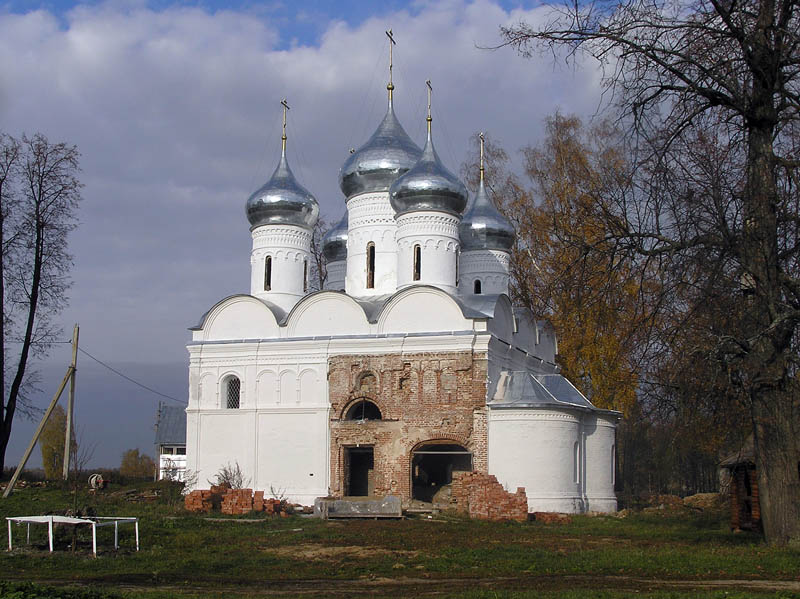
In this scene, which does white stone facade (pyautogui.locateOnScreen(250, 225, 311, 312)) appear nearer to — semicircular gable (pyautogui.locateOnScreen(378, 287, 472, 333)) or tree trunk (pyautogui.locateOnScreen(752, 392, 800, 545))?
semicircular gable (pyautogui.locateOnScreen(378, 287, 472, 333))

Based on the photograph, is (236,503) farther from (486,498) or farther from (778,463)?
(778,463)

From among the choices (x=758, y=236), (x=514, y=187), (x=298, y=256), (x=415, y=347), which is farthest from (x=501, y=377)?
(x=758, y=236)

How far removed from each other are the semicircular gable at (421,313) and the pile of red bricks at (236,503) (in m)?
5.51

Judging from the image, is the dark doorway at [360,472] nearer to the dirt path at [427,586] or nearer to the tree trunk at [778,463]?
the tree trunk at [778,463]

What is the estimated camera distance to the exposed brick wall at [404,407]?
2386 cm

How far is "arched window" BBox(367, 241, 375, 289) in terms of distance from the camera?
28.0m

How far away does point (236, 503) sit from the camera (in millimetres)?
23312

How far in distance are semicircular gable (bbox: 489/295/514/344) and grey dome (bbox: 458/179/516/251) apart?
4.45m

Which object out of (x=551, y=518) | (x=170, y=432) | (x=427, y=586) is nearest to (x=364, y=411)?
(x=551, y=518)

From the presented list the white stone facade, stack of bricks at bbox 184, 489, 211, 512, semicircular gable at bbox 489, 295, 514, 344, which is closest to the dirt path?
stack of bricks at bbox 184, 489, 211, 512

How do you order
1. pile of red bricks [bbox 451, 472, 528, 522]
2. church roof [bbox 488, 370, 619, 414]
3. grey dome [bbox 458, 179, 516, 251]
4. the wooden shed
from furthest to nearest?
grey dome [bbox 458, 179, 516, 251] → church roof [bbox 488, 370, 619, 414] → pile of red bricks [bbox 451, 472, 528, 522] → the wooden shed

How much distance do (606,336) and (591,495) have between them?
6.17 meters

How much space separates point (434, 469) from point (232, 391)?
6727 millimetres

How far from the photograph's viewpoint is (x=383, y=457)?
80.6ft
